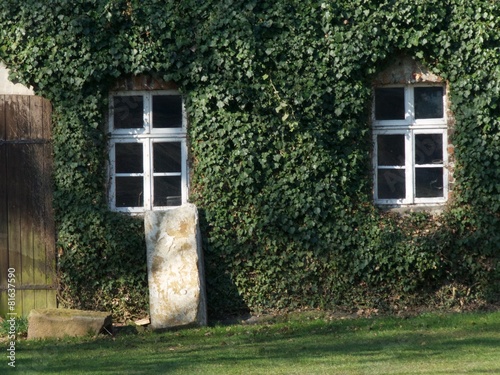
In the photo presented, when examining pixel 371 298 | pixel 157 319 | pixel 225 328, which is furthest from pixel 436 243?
pixel 157 319

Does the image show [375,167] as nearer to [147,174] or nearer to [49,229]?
[147,174]

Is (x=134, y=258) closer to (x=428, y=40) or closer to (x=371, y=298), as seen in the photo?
Result: (x=371, y=298)

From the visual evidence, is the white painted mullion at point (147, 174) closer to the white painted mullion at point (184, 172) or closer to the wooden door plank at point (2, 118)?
the white painted mullion at point (184, 172)

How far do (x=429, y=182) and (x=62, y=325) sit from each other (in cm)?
492

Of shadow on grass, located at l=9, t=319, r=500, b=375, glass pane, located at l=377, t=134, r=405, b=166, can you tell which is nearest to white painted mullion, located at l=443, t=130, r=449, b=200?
glass pane, located at l=377, t=134, r=405, b=166

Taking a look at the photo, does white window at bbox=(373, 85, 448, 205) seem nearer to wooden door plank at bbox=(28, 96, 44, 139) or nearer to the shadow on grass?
the shadow on grass

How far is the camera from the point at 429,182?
11.7 metres

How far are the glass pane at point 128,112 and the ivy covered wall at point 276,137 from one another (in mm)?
232

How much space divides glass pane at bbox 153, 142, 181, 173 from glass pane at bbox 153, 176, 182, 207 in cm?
12

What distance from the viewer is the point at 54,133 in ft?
37.7

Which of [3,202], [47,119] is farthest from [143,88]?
[3,202]

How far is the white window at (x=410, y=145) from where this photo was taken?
11.7m

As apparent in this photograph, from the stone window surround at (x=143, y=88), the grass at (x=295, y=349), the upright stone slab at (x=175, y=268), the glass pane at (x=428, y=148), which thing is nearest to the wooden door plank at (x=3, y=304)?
the grass at (x=295, y=349)

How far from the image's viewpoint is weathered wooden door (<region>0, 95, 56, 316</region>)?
11.4 metres
